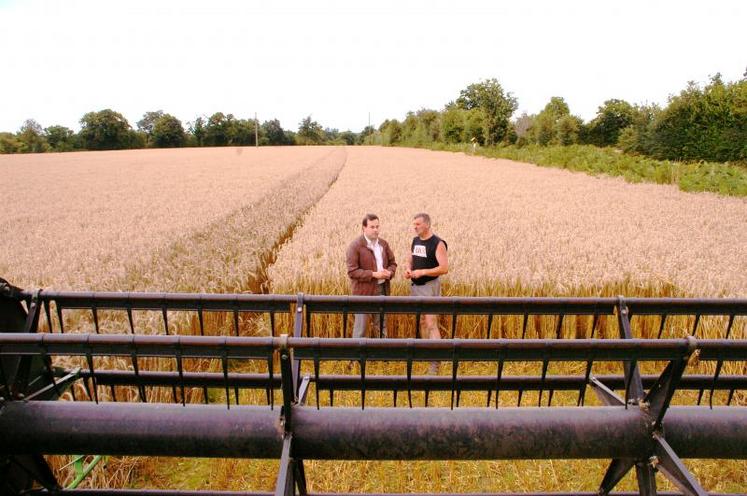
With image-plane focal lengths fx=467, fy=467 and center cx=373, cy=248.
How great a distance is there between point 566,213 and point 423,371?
24.9 feet

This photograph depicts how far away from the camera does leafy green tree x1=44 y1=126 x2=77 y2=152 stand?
80062 millimetres

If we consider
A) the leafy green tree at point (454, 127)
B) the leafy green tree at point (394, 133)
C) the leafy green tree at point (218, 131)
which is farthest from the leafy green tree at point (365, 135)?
the leafy green tree at point (454, 127)

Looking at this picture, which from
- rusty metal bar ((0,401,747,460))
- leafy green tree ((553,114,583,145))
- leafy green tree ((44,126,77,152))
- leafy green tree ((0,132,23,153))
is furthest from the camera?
leafy green tree ((44,126,77,152))

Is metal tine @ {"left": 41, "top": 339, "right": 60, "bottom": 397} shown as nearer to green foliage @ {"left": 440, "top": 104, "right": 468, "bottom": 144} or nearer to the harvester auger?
the harvester auger

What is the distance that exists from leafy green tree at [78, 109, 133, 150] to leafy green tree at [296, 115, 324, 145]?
40.9 m

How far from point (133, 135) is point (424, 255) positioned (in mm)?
95213

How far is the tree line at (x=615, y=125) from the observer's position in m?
25.2

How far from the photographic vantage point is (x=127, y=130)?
86.1 m

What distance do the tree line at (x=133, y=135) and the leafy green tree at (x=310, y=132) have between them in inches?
254

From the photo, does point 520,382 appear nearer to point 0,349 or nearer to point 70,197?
point 0,349

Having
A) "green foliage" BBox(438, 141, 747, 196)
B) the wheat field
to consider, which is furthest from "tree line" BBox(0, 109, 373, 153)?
the wheat field

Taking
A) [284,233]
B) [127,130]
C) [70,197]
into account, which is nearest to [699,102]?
[284,233]

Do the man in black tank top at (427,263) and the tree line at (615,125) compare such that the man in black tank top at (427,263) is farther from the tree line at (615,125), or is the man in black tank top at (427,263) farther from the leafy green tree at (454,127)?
the leafy green tree at (454,127)

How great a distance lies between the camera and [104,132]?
3243 inches
